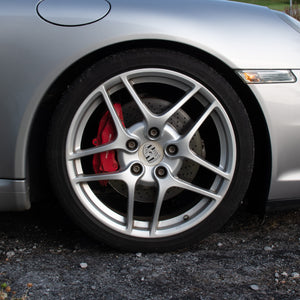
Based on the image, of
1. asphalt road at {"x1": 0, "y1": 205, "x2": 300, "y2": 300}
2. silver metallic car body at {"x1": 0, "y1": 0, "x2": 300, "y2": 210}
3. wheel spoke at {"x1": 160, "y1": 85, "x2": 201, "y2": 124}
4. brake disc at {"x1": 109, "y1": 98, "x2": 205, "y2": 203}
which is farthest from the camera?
brake disc at {"x1": 109, "y1": 98, "x2": 205, "y2": 203}

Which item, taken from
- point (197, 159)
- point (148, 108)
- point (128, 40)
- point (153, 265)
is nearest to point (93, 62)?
point (128, 40)

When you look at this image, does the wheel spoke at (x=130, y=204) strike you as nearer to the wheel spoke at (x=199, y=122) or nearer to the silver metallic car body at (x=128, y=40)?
the wheel spoke at (x=199, y=122)

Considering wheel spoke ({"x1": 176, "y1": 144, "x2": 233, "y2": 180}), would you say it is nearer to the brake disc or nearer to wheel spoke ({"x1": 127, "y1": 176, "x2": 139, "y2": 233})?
the brake disc

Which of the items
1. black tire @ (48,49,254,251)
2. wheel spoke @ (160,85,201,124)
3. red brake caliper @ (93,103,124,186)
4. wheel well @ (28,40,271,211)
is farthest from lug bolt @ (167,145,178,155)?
wheel well @ (28,40,271,211)

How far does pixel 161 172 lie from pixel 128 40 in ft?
1.89

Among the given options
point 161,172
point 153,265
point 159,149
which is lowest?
point 153,265

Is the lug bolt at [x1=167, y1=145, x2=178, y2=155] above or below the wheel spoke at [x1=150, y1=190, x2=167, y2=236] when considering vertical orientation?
above

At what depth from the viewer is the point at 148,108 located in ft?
7.14

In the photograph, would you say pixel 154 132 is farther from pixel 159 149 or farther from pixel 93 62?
pixel 93 62

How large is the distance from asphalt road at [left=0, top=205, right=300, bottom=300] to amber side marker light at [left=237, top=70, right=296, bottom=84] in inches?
30.1

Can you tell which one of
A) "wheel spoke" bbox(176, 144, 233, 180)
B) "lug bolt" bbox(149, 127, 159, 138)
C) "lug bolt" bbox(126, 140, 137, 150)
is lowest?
"wheel spoke" bbox(176, 144, 233, 180)

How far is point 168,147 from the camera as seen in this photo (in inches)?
83.7

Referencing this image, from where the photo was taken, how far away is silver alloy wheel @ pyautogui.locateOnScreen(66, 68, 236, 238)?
2068 millimetres

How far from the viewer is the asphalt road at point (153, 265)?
1.87 meters
